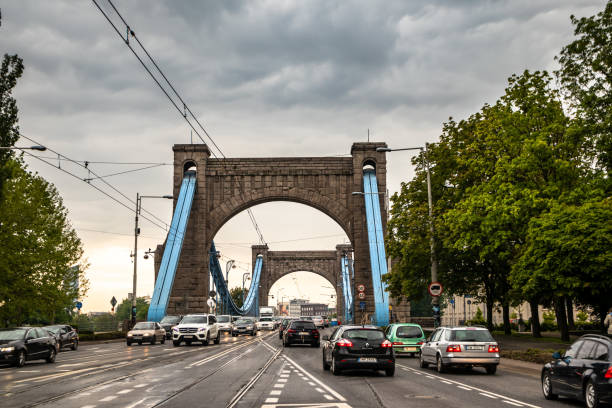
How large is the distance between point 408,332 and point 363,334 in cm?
1008

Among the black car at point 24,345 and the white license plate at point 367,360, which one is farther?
the black car at point 24,345

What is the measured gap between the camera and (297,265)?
415 feet

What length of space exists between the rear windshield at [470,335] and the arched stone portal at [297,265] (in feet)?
339

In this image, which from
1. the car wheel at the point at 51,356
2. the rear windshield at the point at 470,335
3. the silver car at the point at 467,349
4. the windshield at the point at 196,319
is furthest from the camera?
the windshield at the point at 196,319

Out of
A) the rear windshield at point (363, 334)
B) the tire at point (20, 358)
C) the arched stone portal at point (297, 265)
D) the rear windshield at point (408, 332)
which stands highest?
the arched stone portal at point (297, 265)

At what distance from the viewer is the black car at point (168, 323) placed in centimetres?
4793

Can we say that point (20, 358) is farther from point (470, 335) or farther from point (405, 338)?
point (470, 335)

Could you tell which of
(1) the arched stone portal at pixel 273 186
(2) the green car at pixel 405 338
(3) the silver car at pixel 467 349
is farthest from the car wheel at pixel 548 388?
(1) the arched stone portal at pixel 273 186

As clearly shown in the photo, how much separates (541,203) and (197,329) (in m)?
19.9

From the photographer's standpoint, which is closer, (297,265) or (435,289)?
(435,289)

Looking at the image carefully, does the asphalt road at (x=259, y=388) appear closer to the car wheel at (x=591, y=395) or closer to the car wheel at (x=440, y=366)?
the car wheel at (x=440, y=366)

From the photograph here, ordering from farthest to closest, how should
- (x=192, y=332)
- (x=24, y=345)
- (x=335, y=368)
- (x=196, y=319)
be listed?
(x=196, y=319) → (x=192, y=332) → (x=24, y=345) → (x=335, y=368)

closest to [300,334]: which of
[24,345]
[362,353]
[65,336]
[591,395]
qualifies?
[65,336]

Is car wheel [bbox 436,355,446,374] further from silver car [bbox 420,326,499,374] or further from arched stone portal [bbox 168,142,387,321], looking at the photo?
arched stone portal [bbox 168,142,387,321]
